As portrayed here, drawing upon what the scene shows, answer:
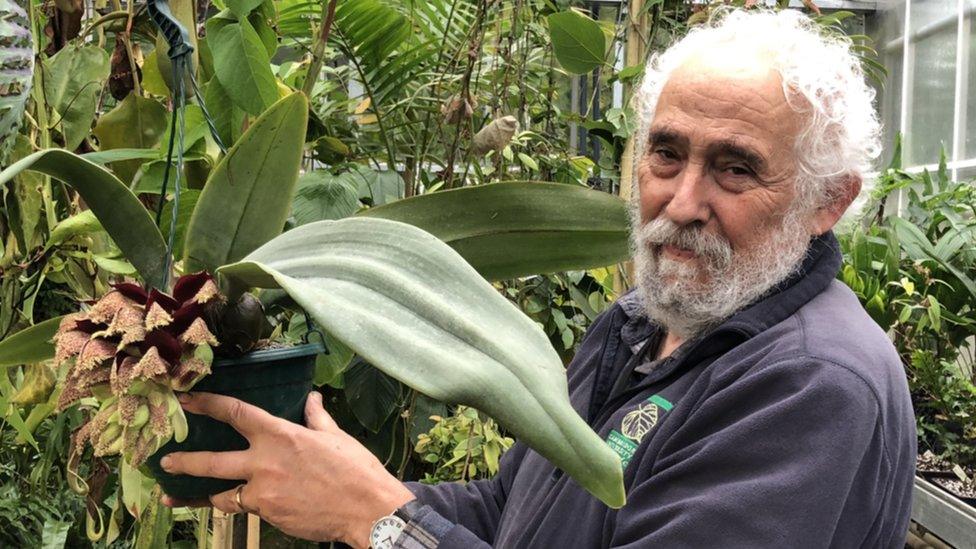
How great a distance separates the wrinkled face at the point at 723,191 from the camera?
0.99 metres

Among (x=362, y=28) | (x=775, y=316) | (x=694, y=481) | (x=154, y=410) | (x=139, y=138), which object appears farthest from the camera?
(x=362, y=28)

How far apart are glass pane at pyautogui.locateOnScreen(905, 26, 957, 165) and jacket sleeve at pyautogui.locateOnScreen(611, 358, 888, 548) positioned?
12.7ft

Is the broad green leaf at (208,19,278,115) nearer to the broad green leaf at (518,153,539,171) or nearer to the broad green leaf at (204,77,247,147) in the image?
the broad green leaf at (204,77,247,147)

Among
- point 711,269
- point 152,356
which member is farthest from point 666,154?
point 152,356

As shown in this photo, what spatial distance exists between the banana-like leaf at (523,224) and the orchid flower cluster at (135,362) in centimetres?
20

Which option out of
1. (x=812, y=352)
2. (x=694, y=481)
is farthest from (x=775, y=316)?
Result: (x=694, y=481)

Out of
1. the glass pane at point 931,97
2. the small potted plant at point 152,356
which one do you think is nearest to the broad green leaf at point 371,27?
the small potted plant at point 152,356

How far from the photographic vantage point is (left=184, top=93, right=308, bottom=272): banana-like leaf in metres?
0.75

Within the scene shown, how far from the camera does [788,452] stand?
0.80m

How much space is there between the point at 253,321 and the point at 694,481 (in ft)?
1.29

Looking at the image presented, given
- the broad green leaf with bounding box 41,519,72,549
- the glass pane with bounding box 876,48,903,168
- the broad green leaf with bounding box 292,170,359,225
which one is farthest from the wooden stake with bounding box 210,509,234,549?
the glass pane with bounding box 876,48,903,168

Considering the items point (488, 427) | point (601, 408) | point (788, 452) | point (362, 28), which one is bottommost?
point (488, 427)

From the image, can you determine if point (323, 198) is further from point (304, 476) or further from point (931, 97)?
point (931, 97)

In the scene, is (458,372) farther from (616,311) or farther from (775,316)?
(616,311)
